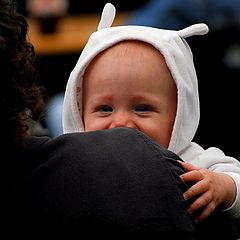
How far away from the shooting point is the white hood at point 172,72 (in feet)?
5.54

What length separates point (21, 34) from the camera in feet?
4.01

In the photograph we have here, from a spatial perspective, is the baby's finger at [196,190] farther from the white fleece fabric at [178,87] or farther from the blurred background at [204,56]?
the blurred background at [204,56]

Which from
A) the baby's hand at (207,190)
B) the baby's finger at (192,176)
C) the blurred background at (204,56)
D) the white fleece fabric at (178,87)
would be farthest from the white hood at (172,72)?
the blurred background at (204,56)

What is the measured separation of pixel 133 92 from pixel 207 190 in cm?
36

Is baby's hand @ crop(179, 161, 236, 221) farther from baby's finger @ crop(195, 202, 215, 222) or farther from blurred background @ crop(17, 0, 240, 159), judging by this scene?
blurred background @ crop(17, 0, 240, 159)

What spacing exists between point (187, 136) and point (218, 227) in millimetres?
384

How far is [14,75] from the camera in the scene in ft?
3.92

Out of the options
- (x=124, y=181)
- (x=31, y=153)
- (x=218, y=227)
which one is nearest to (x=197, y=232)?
(x=218, y=227)

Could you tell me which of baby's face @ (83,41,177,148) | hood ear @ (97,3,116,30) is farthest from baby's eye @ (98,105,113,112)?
hood ear @ (97,3,116,30)

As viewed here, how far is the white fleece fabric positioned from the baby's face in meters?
0.02

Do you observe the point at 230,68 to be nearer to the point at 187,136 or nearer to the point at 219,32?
the point at 219,32

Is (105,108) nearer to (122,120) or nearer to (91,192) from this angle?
(122,120)

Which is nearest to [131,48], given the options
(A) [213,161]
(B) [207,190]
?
(A) [213,161]

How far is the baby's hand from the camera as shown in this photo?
1.31 meters
